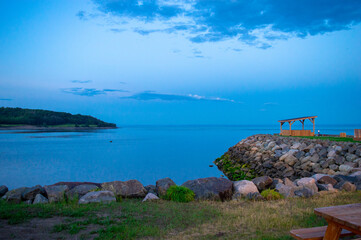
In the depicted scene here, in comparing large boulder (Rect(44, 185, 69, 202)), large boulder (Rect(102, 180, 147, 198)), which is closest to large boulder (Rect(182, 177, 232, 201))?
large boulder (Rect(102, 180, 147, 198))

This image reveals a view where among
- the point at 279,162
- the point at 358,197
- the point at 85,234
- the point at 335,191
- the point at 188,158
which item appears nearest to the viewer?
the point at 85,234

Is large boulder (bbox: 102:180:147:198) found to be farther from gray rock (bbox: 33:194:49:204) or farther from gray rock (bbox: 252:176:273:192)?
gray rock (bbox: 252:176:273:192)

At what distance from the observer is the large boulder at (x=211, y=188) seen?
8.12 meters

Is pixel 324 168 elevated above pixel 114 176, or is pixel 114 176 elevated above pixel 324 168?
pixel 324 168

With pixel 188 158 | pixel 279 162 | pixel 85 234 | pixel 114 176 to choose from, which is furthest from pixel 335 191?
pixel 188 158

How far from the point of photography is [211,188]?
27.5 ft

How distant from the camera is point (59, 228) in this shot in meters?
5.34

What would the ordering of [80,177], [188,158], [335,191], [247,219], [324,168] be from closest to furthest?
[247,219] → [335,191] → [324,168] → [80,177] → [188,158]

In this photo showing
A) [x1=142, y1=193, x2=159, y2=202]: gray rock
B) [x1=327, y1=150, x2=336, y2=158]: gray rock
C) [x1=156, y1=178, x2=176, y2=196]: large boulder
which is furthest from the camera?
[x1=327, y1=150, x2=336, y2=158]: gray rock

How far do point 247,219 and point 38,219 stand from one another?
4.34 m

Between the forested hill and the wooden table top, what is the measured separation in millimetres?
117394

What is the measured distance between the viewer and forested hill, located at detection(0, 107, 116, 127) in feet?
342

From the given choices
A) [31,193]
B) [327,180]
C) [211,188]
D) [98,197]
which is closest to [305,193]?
[327,180]

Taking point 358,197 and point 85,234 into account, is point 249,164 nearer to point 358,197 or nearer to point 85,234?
point 358,197
